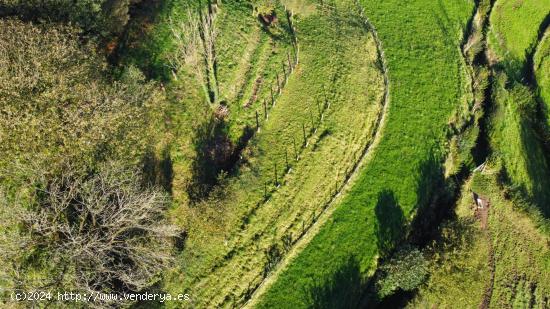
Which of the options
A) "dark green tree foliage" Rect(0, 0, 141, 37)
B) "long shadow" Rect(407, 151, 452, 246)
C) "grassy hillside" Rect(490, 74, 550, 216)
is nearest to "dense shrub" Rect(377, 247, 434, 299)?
"long shadow" Rect(407, 151, 452, 246)

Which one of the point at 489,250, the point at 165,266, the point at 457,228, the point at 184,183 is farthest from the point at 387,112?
the point at 165,266

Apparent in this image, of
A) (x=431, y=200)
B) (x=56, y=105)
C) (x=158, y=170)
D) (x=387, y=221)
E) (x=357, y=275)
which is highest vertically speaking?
(x=56, y=105)

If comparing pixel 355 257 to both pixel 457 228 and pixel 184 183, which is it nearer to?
pixel 457 228

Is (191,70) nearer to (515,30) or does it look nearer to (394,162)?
(394,162)

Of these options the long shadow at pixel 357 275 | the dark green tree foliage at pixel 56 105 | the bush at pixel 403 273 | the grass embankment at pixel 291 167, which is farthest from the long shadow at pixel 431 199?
the dark green tree foliage at pixel 56 105

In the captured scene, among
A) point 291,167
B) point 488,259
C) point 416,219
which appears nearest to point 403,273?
point 416,219

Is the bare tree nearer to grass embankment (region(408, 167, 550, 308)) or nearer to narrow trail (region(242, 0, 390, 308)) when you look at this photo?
narrow trail (region(242, 0, 390, 308))

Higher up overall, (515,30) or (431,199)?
(515,30)
